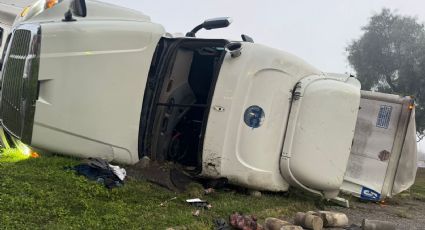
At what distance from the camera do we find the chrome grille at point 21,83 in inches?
163

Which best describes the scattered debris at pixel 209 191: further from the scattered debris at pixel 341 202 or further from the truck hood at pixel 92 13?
the truck hood at pixel 92 13

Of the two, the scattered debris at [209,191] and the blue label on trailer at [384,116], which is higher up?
the blue label on trailer at [384,116]

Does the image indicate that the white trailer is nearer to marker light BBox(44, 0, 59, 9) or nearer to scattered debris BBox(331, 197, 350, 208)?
scattered debris BBox(331, 197, 350, 208)

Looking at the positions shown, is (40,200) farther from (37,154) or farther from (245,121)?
(245,121)

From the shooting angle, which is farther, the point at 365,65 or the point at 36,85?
the point at 365,65

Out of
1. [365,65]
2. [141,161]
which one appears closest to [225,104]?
[141,161]

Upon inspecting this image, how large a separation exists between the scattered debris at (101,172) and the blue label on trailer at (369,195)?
277 centimetres

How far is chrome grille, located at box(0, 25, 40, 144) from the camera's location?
13.6ft

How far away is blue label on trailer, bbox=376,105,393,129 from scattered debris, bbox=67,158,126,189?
9.89 ft

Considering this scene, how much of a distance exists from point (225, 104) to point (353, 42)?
20893 millimetres

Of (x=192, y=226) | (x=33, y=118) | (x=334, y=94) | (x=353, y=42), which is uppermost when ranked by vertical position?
(x=353, y=42)

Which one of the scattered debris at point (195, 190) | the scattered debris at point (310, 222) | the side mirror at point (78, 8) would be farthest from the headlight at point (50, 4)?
the scattered debris at point (310, 222)

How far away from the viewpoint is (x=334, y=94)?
15.0 feet

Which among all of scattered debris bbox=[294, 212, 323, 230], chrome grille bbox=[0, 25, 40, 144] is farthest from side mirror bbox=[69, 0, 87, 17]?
scattered debris bbox=[294, 212, 323, 230]
